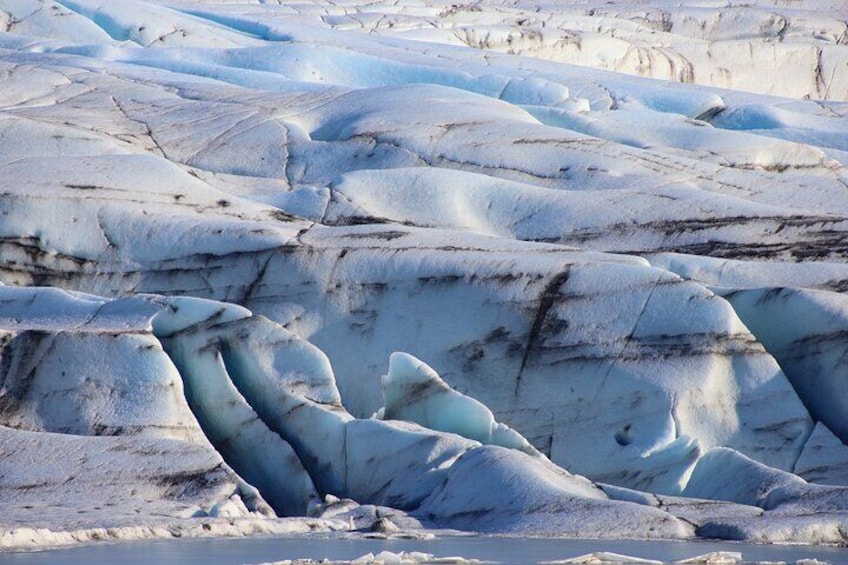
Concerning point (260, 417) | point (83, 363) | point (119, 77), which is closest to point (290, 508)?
point (260, 417)

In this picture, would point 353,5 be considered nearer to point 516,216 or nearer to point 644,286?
point 516,216

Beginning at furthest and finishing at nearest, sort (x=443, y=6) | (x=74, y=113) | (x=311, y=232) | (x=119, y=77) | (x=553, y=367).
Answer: (x=443, y=6) → (x=119, y=77) → (x=74, y=113) → (x=311, y=232) → (x=553, y=367)

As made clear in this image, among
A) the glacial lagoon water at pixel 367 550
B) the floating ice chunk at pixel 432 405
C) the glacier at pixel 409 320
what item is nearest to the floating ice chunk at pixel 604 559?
the glacial lagoon water at pixel 367 550

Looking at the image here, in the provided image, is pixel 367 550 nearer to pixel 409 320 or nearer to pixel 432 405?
pixel 432 405

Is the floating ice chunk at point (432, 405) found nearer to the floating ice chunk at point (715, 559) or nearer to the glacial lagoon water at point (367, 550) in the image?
the glacial lagoon water at point (367, 550)

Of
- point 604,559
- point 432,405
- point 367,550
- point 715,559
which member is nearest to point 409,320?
point 432,405

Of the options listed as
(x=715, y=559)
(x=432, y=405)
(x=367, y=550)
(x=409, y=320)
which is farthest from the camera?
(x=409, y=320)
